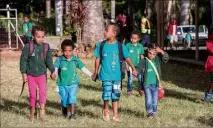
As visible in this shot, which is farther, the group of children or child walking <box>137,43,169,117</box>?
child walking <box>137,43,169,117</box>

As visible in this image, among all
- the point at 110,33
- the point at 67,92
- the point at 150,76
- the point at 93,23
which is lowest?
the point at 67,92

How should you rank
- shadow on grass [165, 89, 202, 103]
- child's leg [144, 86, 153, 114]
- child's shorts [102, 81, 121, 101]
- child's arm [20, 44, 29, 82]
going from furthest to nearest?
shadow on grass [165, 89, 202, 103] → child's leg [144, 86, 153, 114] → child's arm [20, 44, 29, 82] → child's shorts [102, 81, 121, 101]

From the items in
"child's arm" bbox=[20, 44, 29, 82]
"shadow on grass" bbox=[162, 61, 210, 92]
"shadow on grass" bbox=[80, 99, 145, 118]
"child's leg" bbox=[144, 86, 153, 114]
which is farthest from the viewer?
"shadow on grass" bbox=[162, 61, 210, 92]

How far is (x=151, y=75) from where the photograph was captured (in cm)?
904

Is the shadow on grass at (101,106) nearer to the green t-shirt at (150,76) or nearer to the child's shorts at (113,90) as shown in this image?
the green t-shirt at (150,76)

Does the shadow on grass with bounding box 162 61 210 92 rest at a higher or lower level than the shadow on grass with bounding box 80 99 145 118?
higher

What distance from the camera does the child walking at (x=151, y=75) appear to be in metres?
8.97

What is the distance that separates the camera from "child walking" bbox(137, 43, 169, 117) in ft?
29.4

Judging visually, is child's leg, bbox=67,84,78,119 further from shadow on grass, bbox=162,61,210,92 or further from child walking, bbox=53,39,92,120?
shadow on grass, bbox=162,61,210,92

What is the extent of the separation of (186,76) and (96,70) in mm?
7986

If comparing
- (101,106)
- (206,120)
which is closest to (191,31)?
(101,106)

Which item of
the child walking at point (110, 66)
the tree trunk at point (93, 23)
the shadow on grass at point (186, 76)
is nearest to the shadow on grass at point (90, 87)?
the shadow on grass at point (186, 76)

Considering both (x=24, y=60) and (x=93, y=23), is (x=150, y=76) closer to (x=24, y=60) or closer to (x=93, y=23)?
(x=24, y=60)

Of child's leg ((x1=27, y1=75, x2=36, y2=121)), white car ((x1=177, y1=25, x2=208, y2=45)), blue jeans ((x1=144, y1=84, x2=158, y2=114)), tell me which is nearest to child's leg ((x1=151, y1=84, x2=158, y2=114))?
blue jeans ((x1=144, y1=84, x2=158, y2=114))
